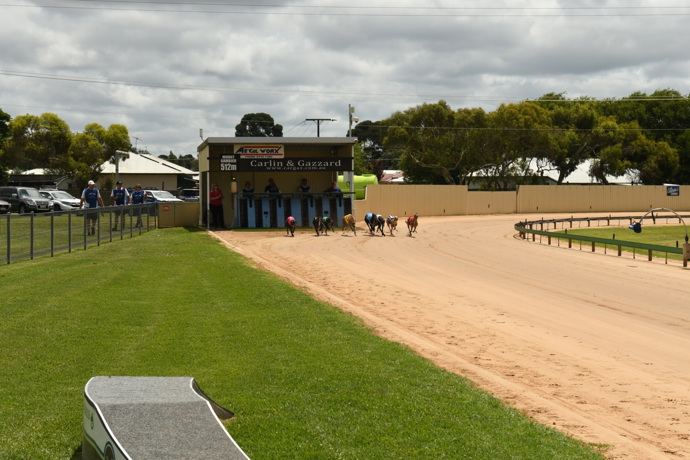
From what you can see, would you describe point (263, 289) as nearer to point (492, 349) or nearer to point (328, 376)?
point (492, 349)

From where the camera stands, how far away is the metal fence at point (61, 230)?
19.4 m

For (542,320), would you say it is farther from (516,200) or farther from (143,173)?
(143,173)

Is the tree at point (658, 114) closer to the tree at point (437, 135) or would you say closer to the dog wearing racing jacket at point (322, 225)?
the tree at point (437, 135)

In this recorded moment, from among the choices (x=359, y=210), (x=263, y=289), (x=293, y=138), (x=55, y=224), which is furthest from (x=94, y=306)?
(x=359, y=210)

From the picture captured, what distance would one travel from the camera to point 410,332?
468 inches

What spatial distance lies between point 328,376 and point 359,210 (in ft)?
118

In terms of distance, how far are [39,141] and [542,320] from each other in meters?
62.4

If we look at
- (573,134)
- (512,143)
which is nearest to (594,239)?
(512,143)

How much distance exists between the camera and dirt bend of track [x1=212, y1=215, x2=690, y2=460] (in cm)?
784

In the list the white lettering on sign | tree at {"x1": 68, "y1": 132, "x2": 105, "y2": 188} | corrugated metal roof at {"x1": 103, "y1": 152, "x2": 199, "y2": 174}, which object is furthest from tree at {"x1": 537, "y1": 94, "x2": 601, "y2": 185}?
the white lettering on sign

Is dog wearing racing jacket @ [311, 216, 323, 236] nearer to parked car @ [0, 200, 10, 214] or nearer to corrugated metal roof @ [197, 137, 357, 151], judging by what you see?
corrugated metal roof @ [197, 137, 357, 151]

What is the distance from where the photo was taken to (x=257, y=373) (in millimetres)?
8305

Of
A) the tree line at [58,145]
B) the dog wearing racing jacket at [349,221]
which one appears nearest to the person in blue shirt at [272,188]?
the dog wearing racing jacket at [349,221]

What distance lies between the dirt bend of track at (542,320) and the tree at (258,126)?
424 ft
